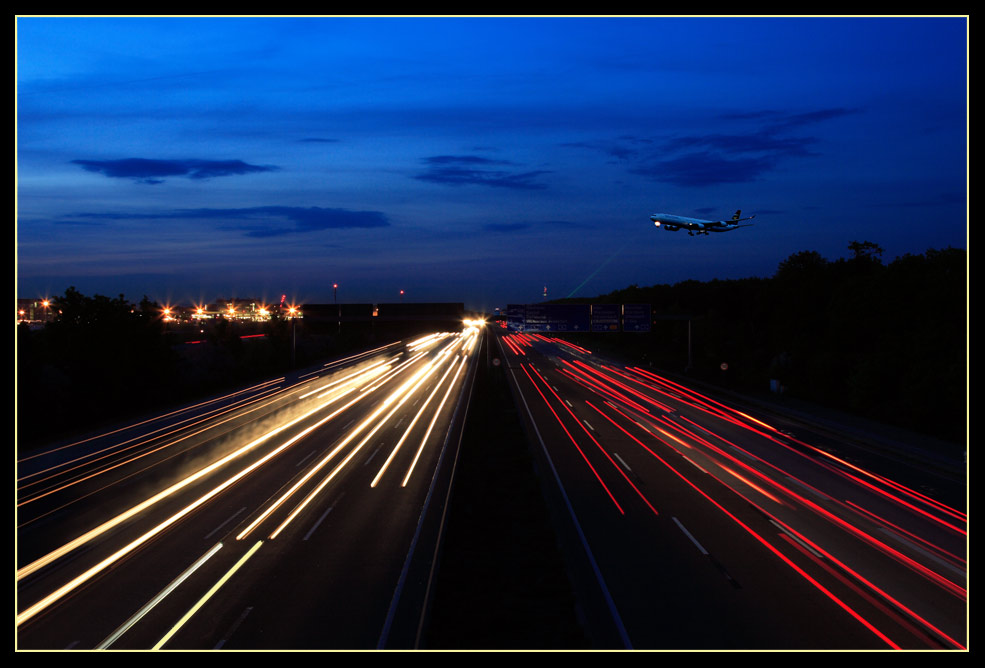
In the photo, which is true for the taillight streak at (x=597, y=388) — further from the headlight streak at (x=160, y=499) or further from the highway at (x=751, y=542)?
the headlight streak at (x=160, y=499)

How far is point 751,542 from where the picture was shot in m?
15.3

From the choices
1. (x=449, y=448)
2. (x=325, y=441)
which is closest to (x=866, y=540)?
(x=449, y=448)

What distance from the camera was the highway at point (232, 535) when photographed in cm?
1102

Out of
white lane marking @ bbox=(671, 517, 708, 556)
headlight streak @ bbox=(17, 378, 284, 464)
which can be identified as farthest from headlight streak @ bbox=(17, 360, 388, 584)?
white lane marking @ bbox=(671, 517, 708, 556)

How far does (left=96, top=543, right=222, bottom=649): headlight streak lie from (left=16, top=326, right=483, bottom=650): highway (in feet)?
0.12

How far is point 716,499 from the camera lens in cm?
1916

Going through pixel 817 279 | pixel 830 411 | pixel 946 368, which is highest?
pixel 817 279

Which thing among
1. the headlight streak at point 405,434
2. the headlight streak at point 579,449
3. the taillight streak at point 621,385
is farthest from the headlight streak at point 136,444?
the taillight streak at point 621,385

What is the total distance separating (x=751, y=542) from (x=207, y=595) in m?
11.7

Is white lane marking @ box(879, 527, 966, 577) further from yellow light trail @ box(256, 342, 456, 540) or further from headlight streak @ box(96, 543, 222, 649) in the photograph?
headlight streak @ box(96, 543, 222, 649)

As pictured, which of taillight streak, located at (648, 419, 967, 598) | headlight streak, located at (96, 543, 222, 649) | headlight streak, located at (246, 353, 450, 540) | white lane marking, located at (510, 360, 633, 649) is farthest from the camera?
headlight streak, located at (246, 353, 450, 540)

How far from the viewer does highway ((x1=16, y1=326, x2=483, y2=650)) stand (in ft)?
36.2

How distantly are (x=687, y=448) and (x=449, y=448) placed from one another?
9798 millimetres

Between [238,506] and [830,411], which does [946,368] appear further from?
[238,506]
